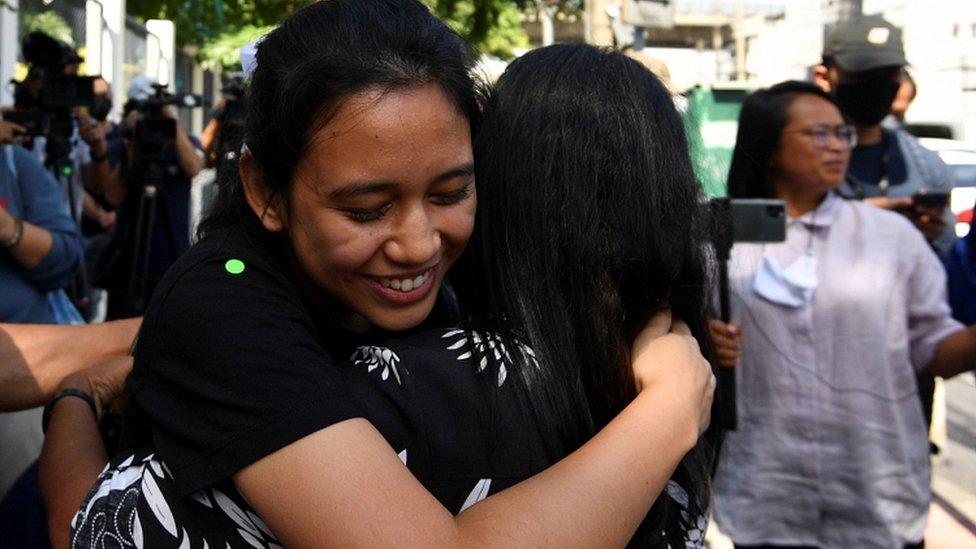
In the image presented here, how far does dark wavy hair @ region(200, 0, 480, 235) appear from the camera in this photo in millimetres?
1285

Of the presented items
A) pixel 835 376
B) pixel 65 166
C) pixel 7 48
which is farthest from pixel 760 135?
pixel 7 48

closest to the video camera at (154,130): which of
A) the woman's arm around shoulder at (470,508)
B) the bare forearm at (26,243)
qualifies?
the bare forearm at (26,243)

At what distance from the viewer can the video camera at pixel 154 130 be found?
5621 mm

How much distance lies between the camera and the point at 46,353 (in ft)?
6.47

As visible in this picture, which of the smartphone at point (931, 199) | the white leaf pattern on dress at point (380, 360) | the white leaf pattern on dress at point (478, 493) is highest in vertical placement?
the white leaf pattern on dress at point (380, 360)

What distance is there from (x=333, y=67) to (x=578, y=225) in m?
0.34

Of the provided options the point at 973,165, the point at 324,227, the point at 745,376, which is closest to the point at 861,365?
the point at 745,376

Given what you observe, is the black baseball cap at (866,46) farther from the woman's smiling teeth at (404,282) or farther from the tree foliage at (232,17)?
the tree foliage at (232,17)

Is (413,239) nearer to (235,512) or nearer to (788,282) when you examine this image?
(235,512)

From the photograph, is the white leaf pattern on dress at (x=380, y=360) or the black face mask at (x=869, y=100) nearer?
the white leaf pattern on dress at (x=380, y=360)

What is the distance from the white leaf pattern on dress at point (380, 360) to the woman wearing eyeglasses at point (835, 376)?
1.61m

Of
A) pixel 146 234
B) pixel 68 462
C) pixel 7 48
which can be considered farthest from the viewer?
pixel 7 48

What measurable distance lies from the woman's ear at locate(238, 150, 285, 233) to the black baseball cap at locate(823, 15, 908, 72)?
9.69 feet

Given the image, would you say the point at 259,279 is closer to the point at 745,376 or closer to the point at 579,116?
the point at 579,116
